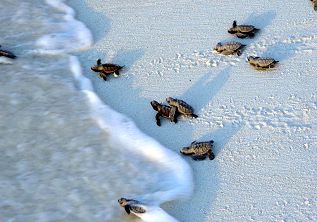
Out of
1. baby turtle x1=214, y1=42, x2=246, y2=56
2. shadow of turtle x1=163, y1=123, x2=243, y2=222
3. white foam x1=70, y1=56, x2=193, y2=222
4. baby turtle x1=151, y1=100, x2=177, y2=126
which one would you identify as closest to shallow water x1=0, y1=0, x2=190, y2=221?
white foam x1=70, y1=56, x2=193, y2=222

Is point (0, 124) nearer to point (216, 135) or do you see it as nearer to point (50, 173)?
point (50, 173)

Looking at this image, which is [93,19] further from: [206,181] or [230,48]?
[206,181]

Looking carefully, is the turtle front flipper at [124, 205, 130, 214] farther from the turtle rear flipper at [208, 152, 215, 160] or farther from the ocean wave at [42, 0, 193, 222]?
the turtle rear flipper at [208, 152, 215, 160]

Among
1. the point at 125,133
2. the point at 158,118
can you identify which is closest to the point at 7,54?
the point at 125,133

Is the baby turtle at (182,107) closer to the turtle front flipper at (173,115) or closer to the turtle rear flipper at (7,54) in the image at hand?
the turtle front flipper at (173,115)

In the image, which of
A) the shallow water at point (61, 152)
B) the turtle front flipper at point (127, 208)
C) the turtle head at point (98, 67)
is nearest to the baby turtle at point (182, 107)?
the shallow water at point (61, 152)

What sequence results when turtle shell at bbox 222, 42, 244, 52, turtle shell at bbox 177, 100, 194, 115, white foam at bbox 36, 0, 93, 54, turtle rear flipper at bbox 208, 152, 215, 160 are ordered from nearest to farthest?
turtle rear flipper at bbox 208, 152, 215, 160
turtle shell at bbox 177, 100, 194, 115
turtle shell at bbox 222, 42, 244, 52
white foam at bbox 36, 0, 93, 54
